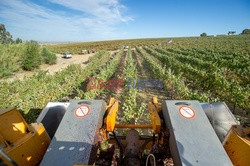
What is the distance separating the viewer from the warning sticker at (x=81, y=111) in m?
2.23

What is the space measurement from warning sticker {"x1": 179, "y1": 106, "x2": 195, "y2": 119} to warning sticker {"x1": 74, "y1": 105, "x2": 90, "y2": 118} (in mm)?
1243

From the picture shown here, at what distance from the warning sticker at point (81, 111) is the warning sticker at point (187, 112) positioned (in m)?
1.24

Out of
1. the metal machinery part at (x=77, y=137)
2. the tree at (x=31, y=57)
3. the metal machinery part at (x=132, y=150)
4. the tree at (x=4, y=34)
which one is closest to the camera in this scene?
the metal machinery part at (x=77, y=137)

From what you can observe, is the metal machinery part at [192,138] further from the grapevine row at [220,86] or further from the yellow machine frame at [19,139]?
the grapevine row at [220,86]

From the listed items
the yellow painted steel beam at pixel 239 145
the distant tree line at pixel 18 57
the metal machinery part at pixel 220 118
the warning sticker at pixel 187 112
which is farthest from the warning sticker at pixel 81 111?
the distant tree line at pixel 18 57

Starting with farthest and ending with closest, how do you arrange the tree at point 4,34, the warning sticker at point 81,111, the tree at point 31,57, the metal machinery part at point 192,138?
the tree at point 4,34, the tree at point 31,57, the warning sticker at point 81,111, the metal machinery part at point 192,138

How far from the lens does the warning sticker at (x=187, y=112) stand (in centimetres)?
205

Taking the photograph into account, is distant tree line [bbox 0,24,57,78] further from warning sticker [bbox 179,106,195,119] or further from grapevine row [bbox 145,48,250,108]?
warning sticker [bbox 179,106,195,119]

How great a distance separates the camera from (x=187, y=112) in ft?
6.90

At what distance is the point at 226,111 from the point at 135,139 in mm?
1490

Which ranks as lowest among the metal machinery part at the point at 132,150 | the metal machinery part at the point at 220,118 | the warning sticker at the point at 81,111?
the metal machinery part at the point at 132,150

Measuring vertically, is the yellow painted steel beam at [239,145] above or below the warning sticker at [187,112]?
below

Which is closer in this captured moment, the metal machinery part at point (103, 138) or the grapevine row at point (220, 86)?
the metal machinery part at point (103, 138)

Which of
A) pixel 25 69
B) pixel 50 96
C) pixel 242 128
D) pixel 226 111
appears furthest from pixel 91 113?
pixel 25 69
